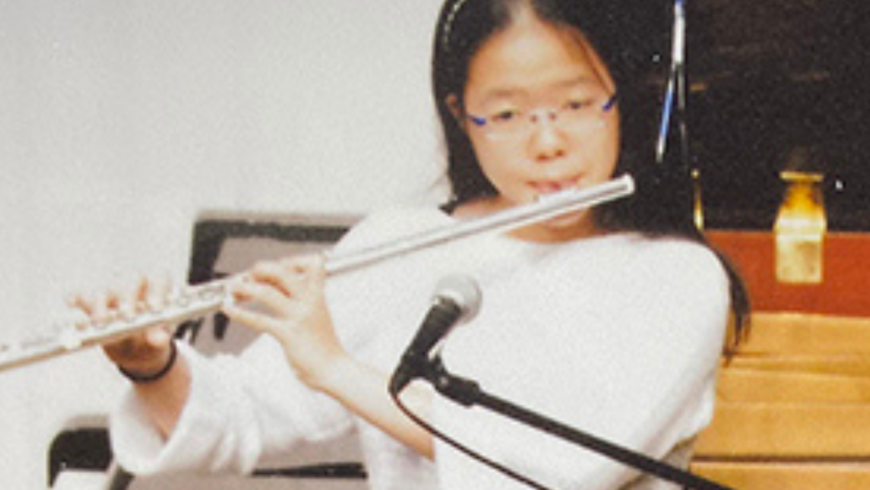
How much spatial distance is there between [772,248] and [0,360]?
743 millimetres

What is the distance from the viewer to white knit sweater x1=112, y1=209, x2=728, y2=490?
73cm

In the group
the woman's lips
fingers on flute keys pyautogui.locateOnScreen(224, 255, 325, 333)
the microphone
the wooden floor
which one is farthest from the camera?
the wooden floor

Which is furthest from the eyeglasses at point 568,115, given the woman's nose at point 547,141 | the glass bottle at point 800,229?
the glass bottle at point 800,229

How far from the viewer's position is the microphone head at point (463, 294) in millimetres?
600

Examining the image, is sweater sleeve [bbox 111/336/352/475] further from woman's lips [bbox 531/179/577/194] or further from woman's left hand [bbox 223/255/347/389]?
woman's lips [bbox 531/179/577/194]

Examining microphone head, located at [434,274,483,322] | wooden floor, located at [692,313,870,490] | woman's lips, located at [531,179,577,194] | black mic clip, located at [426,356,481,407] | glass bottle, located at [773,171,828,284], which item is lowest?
wooden floor, located at [692,313,870,490]

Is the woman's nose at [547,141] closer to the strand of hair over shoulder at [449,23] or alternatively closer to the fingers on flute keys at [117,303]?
the strand of hair over shoulder at [449,23]

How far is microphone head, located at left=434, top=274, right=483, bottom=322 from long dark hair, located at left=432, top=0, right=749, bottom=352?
269 mm

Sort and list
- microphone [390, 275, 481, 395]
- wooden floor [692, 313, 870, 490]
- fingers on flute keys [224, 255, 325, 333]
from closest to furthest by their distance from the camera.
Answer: microphone [390, 275, 481, 395] < fingers on flute keys [224, 255, 325, 333] < wooden floor [692, 313, 870, 490]

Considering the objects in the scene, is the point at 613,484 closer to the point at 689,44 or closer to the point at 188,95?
the point at 689,44

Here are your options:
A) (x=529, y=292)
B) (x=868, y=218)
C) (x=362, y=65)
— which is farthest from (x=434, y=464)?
(x=868, y=218)

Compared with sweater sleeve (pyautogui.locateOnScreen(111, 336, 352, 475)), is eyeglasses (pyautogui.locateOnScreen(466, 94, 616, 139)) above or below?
above

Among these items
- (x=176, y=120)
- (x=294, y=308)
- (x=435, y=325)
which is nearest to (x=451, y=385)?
(x=435, y=325)

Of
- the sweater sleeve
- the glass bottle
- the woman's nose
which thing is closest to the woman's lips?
the woman's nose
